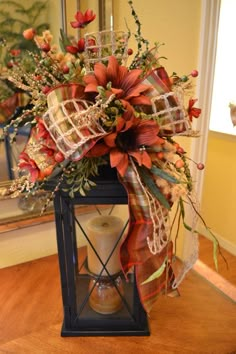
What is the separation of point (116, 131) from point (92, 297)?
1.57 feet

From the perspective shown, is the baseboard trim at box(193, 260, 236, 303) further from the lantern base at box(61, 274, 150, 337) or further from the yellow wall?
the yellow wall

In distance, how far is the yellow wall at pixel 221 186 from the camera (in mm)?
2006

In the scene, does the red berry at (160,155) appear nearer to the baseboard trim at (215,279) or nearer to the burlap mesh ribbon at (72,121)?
the burlap mesh ribbon at (72,121)

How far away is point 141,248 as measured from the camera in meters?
0.58

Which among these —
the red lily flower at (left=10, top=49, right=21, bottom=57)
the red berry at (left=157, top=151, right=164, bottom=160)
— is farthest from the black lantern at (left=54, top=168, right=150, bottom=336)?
the red lily flower at (left=10, top=49, right=21, bottom=57)

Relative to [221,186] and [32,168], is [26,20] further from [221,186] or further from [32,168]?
[221,186]

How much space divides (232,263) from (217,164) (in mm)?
682

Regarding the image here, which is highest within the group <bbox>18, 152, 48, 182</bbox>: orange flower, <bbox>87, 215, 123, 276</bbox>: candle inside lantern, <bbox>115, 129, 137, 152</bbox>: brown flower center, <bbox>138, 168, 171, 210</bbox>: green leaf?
<bbox>115, 129, 137, 152</bbox>: brown flower center

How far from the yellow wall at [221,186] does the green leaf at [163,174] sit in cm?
157

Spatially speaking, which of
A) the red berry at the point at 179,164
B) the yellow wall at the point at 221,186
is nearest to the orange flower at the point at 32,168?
the red berry at the point at 179,164

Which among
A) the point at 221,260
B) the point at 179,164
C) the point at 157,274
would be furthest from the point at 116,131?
the point at 221,260

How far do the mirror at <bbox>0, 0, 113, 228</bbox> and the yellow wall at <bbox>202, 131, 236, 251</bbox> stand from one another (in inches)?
53.2

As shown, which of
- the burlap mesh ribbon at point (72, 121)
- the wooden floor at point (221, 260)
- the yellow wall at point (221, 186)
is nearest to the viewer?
the burlap mesh ribbon at point (72, 121)

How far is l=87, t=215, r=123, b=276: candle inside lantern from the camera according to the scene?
71cm
